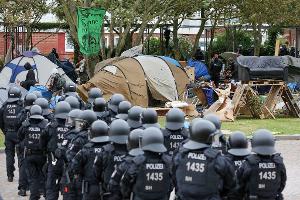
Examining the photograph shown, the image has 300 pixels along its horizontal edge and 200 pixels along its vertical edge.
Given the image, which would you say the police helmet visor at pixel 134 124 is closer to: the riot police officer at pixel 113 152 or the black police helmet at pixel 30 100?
the riot police officer at pixel 113 152

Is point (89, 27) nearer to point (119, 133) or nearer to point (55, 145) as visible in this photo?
point (55, 145)

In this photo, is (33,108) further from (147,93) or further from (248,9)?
(248,9)

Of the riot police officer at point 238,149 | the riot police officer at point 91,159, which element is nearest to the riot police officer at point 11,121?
the riot police officer at point 91,159

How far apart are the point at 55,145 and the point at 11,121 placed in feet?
10.2

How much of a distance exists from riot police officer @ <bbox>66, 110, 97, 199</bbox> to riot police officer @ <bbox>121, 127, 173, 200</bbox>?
1.74 metres

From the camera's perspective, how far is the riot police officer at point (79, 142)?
10992mm

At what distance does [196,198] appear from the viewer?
9.00 m

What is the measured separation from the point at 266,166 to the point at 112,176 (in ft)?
6.16

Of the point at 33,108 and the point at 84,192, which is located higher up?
the point at 33,108

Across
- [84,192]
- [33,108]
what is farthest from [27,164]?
[84,192]

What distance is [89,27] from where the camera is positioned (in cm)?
2389

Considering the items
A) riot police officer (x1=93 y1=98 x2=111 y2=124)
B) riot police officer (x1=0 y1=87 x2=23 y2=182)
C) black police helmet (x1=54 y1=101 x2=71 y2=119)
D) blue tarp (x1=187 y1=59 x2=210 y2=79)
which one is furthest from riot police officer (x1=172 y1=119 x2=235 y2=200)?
blue tarp (x1=187 y1=59 x2=210 y2=79)

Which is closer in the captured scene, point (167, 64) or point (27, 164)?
point (27, 164)

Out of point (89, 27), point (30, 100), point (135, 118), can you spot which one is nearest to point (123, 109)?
point (135, 118)
